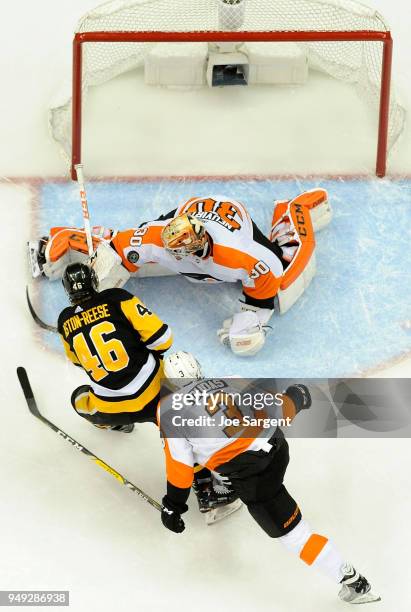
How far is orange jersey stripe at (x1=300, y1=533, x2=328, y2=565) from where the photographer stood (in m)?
4.54

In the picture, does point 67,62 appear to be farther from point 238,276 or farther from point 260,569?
point 260,569

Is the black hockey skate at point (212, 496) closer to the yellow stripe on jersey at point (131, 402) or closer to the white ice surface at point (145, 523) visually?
the white ice surface at point (145, 523)

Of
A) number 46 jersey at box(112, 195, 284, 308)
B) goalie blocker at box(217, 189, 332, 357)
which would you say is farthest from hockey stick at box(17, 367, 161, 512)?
goalie blocker at box(217, 189, 332, 357)

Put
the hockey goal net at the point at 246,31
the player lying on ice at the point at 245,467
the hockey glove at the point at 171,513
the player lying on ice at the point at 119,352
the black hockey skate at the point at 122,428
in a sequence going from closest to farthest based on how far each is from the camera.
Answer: the player lying on ice at the point at 245,467 → the hockey glove at the point at 171,513 → the player lying on ice at the point at 119,352 → the black hockey skate at the point at 122,428 → the hockey goal net at the point at 246,31

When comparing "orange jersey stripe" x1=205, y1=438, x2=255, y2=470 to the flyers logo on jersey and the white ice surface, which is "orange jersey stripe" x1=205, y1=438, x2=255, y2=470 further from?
the flyers logo on jersey

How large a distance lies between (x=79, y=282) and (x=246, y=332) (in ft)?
2.98

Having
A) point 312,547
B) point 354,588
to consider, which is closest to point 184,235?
point 312,547

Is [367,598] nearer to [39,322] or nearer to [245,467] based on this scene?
[245,467]

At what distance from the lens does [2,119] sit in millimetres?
6371

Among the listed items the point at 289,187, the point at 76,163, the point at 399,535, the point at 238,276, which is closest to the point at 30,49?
the point at 76,163

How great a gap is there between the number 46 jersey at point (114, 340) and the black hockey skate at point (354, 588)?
104cm

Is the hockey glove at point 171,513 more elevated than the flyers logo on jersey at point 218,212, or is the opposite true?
the flyers logo on jersey at point 218,212

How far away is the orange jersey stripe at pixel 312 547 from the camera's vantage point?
14.9 ft

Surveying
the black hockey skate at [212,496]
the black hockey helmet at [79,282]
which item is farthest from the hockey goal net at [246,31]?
the black hockey skate at [212,496]
